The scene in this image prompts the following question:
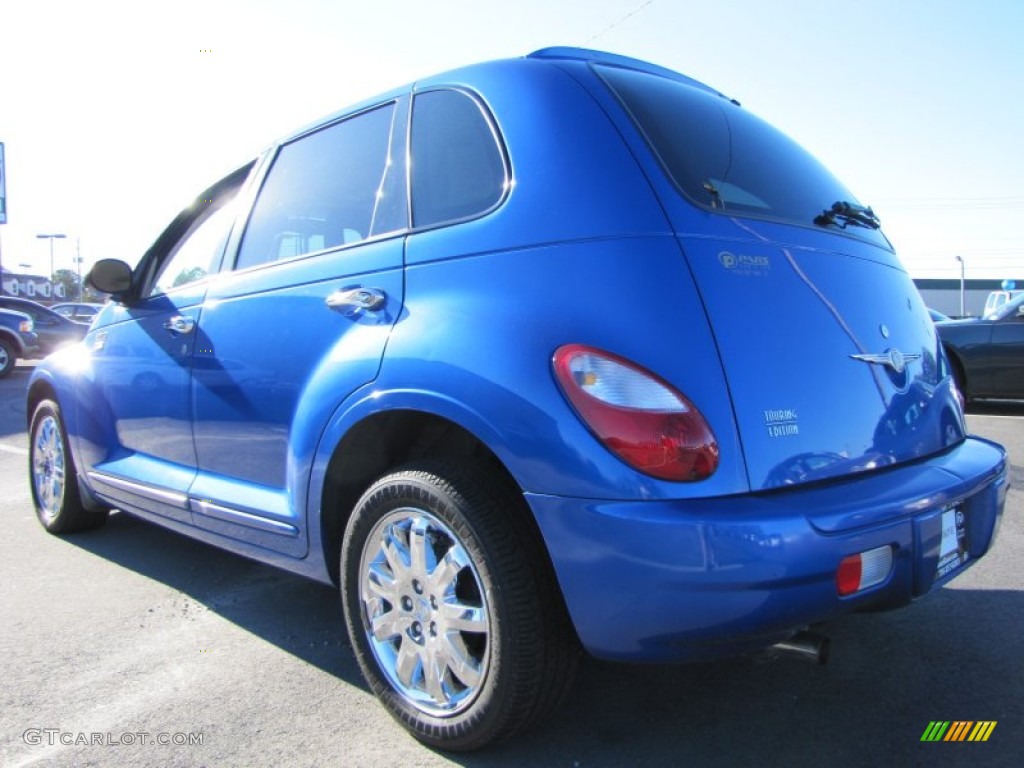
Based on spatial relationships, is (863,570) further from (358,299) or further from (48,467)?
(48,467)

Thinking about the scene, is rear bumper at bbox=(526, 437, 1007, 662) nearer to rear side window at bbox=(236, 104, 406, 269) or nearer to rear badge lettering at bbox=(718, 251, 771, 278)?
rear badge lettering at bbox=(718, 251, 771, 278)

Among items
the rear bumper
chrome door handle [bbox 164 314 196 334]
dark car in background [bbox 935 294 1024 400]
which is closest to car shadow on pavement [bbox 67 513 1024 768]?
the rear bumper

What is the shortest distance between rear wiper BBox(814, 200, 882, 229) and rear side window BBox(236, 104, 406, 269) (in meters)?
1.28

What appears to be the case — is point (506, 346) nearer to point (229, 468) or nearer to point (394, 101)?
point (394, 101)

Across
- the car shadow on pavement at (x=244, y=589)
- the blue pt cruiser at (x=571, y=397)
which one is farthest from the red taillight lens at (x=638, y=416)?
the car shadow on pavement at (x=244, y=589)

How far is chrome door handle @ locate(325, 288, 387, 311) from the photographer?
2361 mm

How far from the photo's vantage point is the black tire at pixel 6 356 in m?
14.8

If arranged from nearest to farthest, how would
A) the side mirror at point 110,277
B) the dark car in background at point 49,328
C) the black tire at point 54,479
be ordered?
the side mirror at point 110,277 → the black tire at point 54,479 → the dark car in background at point 49,328

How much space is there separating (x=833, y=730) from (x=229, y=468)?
2129 millimetres

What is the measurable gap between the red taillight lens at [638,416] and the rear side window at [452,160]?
63 cm

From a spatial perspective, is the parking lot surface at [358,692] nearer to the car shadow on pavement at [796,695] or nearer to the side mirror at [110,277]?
the car shadow on pavement at [796,695]

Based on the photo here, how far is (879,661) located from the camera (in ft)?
8.82

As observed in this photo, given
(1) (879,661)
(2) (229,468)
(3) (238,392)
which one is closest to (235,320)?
(3) (238,392)

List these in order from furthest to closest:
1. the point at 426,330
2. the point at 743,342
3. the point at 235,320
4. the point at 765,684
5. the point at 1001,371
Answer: the point at 1001,371, the point at 235,320, the point at 765,684, the point at 426,330, the point at 743,342
